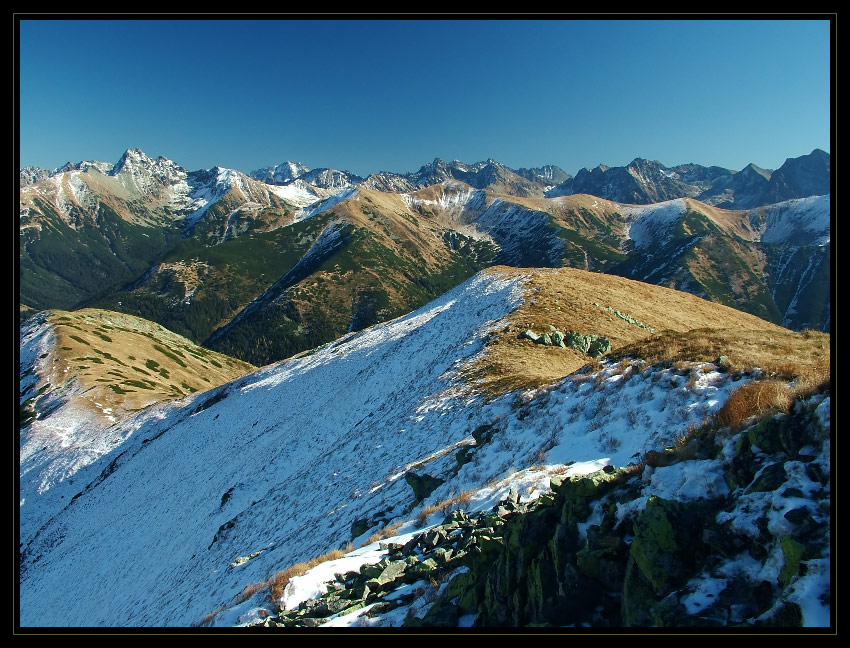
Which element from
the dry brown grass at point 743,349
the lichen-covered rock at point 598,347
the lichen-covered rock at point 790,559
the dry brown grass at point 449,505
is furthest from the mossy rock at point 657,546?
the lichen-covered rock at point 598,347

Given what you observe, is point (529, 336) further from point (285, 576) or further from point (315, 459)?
point (285, 576)

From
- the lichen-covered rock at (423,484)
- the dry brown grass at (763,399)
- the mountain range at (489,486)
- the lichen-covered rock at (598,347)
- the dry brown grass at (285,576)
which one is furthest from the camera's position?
the lichen-covered rock at (598,347)

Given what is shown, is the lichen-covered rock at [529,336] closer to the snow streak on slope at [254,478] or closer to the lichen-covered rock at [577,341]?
the lichen-covered rock at [577,341]

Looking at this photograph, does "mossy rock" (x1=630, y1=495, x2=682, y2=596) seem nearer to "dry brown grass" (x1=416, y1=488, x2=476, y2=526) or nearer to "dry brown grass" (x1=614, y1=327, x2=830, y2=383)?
"dry brown grass" (x1=416, y1=488, x2=476, y2=526)

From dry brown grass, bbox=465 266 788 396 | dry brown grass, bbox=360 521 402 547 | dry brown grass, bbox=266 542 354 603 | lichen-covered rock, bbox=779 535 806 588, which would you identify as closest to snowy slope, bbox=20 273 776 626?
dry brown grass, bbox=360 521 402 547
